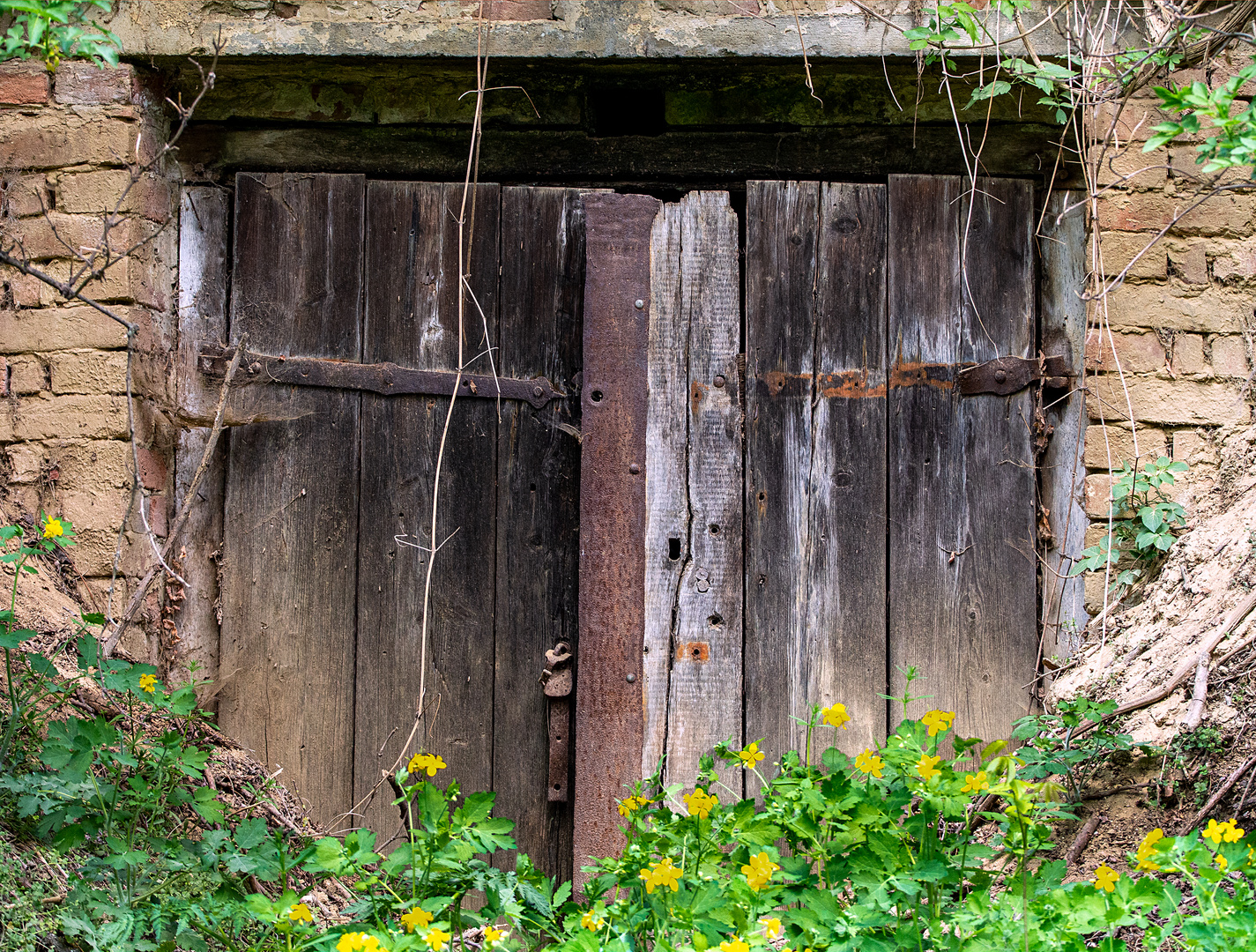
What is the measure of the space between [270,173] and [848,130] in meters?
1.50

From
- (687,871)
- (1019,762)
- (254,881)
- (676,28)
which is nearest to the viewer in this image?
(687,871)

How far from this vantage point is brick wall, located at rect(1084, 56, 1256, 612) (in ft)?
7.34

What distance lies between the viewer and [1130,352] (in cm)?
226

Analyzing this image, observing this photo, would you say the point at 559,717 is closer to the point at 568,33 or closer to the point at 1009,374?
the point at 1009,374

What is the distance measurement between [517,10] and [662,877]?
1.94 metres

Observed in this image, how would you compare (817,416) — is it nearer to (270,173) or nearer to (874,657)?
(874,657)

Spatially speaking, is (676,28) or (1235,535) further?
(676,28)

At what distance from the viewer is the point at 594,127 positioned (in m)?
2.50

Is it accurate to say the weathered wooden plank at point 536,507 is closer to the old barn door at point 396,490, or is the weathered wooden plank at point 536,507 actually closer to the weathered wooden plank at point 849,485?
the old barn door at point 396,490

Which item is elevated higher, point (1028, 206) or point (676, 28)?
point (676, 28)

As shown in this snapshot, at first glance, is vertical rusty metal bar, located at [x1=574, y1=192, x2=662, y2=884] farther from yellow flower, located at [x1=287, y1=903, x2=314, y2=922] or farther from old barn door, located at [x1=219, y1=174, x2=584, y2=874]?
yellow flower, located at [x1=287, y1=903, x2=314, y2=922]

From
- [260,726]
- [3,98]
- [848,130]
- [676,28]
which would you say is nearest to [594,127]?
[676,28]

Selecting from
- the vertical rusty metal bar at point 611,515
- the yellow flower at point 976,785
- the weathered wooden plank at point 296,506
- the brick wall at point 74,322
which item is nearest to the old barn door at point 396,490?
the weathered wooden plank at point 296,506

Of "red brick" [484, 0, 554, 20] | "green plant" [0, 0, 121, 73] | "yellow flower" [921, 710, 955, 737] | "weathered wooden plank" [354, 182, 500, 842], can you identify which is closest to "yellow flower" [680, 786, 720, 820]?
"yellow flower" [921, 710, 955, 737]
